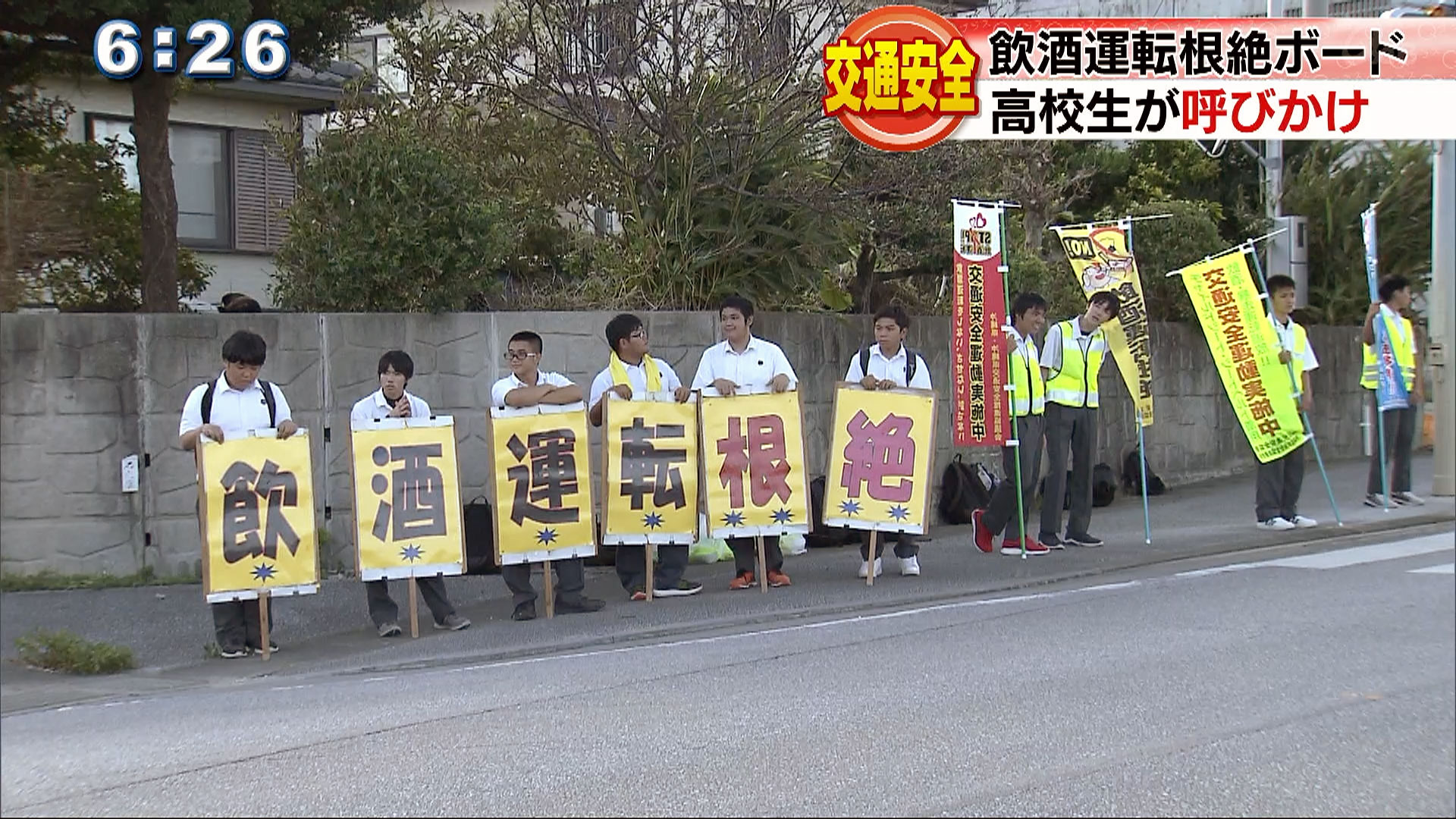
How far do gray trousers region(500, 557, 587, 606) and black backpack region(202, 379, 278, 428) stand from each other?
1774mm

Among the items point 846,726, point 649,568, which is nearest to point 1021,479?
point 649,568

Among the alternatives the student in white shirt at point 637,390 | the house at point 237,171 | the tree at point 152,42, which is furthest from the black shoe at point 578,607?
the house at point 237,171

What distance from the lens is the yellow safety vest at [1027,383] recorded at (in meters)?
11.9

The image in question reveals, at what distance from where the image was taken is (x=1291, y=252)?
59.4ft

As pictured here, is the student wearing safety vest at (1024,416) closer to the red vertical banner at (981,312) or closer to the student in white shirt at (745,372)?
the red vertical banner at (981,312)

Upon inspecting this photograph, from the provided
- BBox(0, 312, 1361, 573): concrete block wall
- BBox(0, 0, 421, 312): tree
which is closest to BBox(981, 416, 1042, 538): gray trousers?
BBox(0, 312, 1361, 573): concrete block wall

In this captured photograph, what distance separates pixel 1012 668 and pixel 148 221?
27.2 feet

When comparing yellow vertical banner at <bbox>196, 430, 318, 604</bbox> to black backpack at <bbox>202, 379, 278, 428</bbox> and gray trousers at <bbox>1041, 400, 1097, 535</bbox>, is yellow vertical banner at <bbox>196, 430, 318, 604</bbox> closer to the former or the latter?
black backpack at <bbox>202, 379, 278, 428</bbox>

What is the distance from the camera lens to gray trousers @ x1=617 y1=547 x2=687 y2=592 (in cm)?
1046

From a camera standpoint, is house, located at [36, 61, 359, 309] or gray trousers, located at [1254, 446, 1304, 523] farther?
house, located at [36, 61, 359, 309]

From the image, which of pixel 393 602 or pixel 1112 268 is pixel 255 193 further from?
pixel 1112 268

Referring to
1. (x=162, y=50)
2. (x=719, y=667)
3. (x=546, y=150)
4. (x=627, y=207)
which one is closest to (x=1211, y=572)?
(x=719, y=667)

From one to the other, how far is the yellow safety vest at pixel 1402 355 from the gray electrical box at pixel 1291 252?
446 centimetres

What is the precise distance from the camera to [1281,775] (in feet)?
17.8
